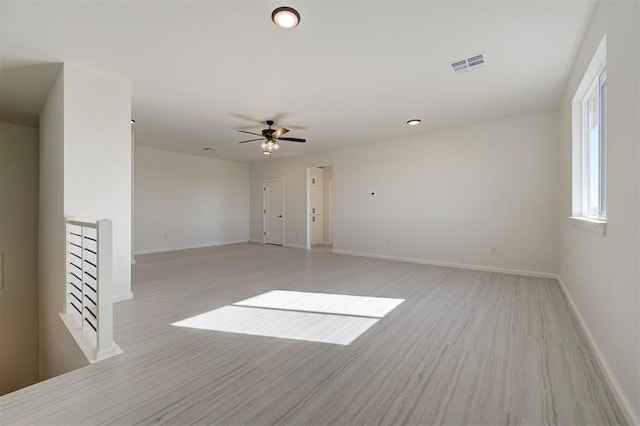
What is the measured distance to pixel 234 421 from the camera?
1.41m

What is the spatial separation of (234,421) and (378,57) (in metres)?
3.05

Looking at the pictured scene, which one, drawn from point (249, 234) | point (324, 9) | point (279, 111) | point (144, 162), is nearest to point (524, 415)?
point (324, 9)

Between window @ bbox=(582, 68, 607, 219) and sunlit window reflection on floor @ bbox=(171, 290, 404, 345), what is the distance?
2.14m

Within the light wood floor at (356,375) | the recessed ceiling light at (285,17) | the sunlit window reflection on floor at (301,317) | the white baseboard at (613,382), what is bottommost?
the light wood floor at (356,375)

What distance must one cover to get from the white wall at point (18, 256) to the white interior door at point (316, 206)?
562 cm

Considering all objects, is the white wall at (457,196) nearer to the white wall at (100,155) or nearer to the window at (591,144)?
the window at (591,144)

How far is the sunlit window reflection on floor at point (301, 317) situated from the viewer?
2.42 meters

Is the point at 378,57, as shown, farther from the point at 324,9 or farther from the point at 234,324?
the point at 234,324

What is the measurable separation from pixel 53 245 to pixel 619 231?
211 inches

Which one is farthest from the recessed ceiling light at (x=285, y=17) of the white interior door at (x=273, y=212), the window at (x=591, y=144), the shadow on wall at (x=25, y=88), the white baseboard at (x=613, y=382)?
the white interior door at (x=273, y=212)

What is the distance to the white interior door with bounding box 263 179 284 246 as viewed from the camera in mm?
8234

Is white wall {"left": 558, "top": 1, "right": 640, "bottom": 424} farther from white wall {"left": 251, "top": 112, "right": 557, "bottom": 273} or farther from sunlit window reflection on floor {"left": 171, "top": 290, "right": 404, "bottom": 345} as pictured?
white wall {"left": 251, "top": 112, "right": 557, "bottom": 273}

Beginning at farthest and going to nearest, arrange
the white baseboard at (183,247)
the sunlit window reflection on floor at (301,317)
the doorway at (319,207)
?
1. the doorway at (319,207)
2. the white baseboard at (183,247)
3. the sunlit window reflection on floor at (301,317)

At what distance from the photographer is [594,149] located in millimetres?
2705
